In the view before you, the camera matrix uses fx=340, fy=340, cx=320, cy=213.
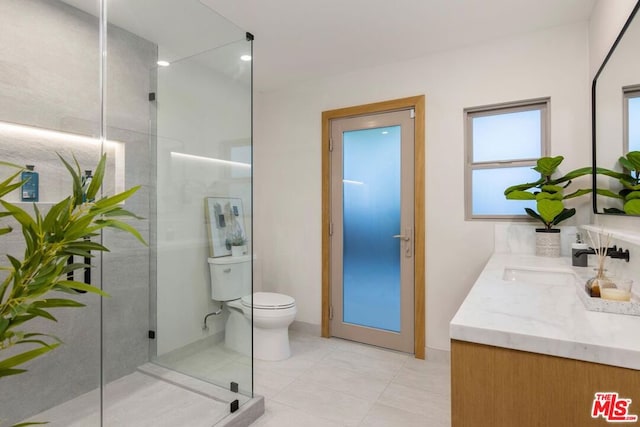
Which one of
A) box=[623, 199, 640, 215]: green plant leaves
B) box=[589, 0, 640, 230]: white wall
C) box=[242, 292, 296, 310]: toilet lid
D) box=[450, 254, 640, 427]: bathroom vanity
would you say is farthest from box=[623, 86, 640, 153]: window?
box=[242, 292, 296, 310]: toilet lid

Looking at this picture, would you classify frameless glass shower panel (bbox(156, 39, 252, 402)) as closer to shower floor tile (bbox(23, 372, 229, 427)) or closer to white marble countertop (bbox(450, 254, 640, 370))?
shower floor tile (bbox(23, 372, 229, 427))

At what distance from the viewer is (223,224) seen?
226 cm

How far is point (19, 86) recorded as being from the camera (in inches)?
70.5

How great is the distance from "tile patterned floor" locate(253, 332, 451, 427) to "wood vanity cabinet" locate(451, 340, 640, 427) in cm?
120

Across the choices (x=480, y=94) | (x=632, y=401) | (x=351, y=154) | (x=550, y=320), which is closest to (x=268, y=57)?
(x=351, y=154)

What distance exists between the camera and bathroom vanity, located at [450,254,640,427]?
0.85 m

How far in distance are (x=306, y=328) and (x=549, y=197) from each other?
7.92ft

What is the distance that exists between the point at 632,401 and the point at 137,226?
2108 millimetres

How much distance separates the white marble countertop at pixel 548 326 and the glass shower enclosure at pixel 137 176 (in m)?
1.52

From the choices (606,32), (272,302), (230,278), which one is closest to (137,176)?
(230,278)

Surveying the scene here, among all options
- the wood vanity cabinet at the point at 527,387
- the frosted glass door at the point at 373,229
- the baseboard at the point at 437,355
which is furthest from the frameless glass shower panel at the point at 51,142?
the baseboard at the point at 437,355

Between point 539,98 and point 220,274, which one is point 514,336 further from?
point 539,98

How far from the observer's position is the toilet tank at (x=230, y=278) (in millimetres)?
2277

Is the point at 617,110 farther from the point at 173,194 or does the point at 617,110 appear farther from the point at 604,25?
the point at 173,194
